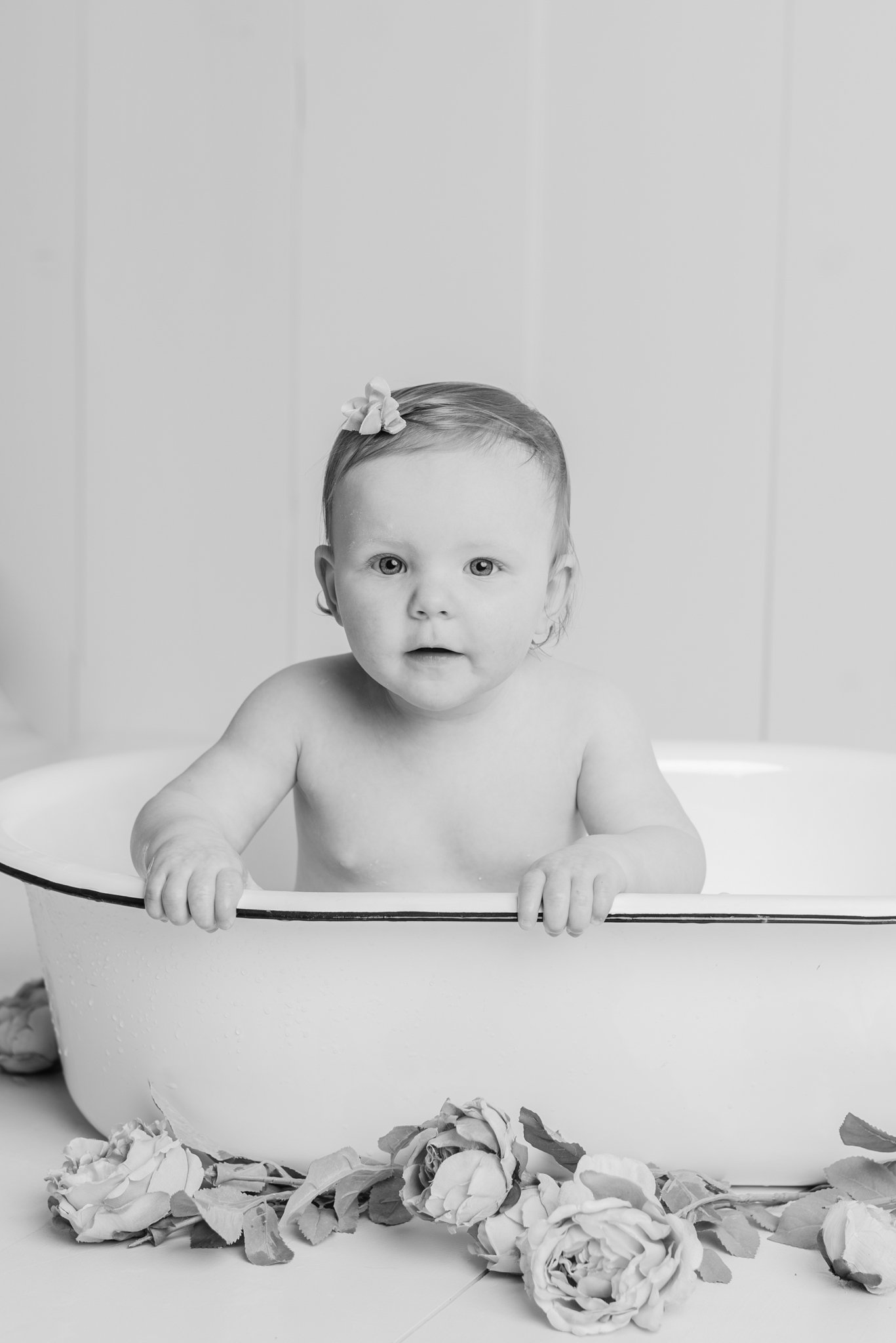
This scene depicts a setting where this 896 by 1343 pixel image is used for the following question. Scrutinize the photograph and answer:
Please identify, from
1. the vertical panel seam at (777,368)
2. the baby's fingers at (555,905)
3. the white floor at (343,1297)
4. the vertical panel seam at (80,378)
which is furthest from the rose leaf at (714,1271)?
the vertical panel seam at (80,378)

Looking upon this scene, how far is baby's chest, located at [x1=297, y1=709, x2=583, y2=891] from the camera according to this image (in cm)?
118

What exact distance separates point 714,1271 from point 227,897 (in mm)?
371

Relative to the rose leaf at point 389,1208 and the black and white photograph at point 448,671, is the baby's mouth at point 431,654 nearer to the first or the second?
the black and white photograph at point 448,671

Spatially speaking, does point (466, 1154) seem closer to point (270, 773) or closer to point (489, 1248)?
point (489, 1248)

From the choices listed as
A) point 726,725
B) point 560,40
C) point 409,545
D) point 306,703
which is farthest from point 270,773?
point 560,40

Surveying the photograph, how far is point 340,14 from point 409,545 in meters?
1.61

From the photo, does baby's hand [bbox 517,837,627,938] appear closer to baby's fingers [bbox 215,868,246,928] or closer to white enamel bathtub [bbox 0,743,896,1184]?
white enamel bathtub [bbox 0,743,896,1184]

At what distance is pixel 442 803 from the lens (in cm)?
118

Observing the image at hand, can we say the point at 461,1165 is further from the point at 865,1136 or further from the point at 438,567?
the point at 438,567

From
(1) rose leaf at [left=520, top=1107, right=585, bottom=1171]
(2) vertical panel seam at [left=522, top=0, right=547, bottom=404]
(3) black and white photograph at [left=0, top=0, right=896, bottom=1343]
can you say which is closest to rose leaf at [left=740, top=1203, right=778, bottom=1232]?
(3) black and white photograph at [left=0, top=0, right=896, bottom=1343]

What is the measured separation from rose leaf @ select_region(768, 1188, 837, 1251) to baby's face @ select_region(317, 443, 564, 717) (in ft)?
1.34

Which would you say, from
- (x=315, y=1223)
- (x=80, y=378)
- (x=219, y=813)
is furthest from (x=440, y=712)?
(x=80, y=378)

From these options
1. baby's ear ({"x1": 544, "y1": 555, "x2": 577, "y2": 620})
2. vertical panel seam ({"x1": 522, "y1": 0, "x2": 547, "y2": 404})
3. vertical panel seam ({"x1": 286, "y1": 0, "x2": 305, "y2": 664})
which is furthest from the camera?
vertical panel seam ({"x1": 286, "y1": 0, "x2": 305, "y2": 664})

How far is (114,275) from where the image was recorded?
262 cm
